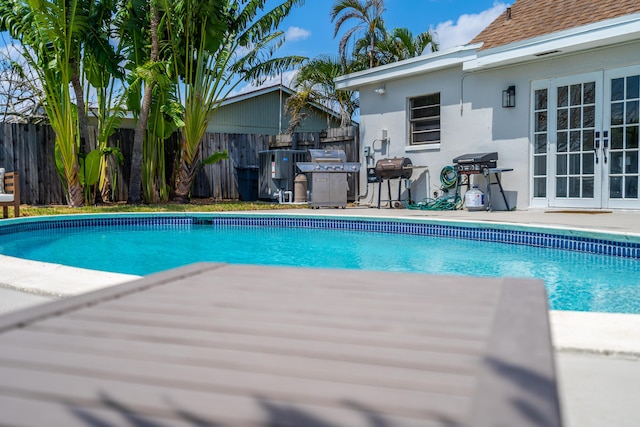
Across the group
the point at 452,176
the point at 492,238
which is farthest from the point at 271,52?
the point at 492,238

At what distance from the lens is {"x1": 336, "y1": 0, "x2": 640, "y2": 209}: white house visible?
8625 millimetres

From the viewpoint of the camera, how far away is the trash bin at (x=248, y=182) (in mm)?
14693

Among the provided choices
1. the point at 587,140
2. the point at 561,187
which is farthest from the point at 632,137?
the point at 561,187

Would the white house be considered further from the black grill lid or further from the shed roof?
the black grill lid

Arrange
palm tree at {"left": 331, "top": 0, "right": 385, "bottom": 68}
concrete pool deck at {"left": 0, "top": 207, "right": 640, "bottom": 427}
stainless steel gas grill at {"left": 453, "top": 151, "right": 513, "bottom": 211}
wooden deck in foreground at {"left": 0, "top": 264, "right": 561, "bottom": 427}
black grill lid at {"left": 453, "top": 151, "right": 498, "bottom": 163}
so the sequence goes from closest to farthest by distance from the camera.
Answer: wooden deck in foreground at {"left": 0, "top": 264, "right": 561, "bottom": 427} < concrete pool deck at {"left": 0, "top": 207, "right": 640, "bottom": 427} < stainless steel gas grill at {"left": 453, "top": 151, "right": 513, "bottom": 211} < black grill lid at {"left": 453, "top": 151, "right": 498, "bottom": 163} < palm tree at {"left": 331, "top": 0, "right": 385, "bottom": 68}

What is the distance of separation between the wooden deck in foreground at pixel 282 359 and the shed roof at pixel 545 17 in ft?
28.7

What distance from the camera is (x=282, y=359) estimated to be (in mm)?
1071

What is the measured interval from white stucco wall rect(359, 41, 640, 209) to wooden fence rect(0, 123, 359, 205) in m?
1.16

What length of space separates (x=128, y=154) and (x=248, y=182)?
3.06 m

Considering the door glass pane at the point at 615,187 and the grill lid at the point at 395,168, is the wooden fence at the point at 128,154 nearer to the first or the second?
the grill lid at the point at 395,168

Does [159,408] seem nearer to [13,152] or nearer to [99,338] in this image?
[99,338]

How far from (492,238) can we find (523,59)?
3.84 m

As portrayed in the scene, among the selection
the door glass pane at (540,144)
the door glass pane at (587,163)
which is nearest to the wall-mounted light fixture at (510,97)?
the door glass pane at (540,144)

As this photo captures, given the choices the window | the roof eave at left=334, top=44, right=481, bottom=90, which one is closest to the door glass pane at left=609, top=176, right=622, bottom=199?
the roof eave at left=334, top=44, right=481, bottom=90
